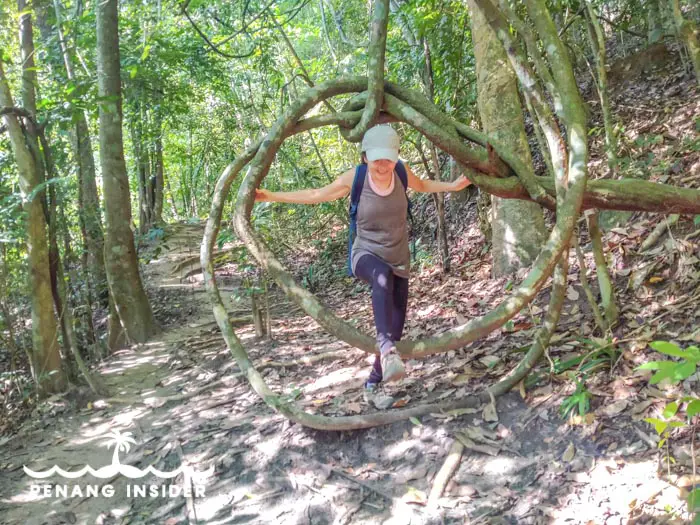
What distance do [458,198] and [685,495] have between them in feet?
22.7

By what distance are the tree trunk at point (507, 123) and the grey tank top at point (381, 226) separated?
2.31 metres

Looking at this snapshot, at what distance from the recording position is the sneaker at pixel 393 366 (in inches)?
123

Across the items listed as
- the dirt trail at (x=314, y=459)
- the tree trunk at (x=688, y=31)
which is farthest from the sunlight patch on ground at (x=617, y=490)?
the tree trunk at (x=688, y=31)

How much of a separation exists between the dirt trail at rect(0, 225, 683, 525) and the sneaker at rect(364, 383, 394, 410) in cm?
10

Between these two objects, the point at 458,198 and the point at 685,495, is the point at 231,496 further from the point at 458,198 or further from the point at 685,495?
the point at 458,198

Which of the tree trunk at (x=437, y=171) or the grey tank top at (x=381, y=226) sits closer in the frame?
the grey tank top at (x=381, y=226)

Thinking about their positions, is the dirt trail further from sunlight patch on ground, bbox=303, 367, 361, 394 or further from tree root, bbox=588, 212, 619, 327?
tree root, bbox=588, 212, 619, 327

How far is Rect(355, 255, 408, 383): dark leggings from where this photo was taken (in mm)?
3379

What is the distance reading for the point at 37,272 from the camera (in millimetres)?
5578

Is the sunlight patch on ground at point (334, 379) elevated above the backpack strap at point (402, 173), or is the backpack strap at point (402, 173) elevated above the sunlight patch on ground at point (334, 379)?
the backpack strap at point (402, 173)

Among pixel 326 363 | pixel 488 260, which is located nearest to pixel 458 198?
pixel 488 260

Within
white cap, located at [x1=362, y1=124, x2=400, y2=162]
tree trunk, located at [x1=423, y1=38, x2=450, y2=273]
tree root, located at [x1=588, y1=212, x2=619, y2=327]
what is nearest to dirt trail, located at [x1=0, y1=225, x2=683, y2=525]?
tree root, located at [x1=588, y1=212, x2=619, y2=327]

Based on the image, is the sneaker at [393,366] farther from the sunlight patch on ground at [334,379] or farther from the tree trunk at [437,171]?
the tree trunk at [437,171]

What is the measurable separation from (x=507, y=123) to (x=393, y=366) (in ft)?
11.2
